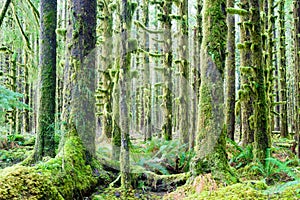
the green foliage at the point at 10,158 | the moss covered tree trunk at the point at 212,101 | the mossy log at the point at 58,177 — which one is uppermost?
the moss covered tree trunk at the point at 212,101

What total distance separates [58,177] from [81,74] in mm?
2738

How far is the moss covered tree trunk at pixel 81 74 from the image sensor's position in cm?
746

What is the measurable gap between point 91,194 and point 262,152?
419 centimetres

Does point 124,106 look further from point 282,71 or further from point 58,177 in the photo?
point 282,71

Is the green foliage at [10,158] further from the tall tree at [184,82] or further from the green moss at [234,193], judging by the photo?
the green moss at [234,193]

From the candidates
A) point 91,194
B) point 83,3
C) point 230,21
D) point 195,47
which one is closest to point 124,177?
point 91,194

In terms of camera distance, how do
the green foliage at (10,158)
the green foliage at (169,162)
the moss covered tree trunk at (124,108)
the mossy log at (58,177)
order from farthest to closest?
1. the green foliage at (10,158)
2. the green foliage at (169,162)
3. the moss covered tree trunk at (124,108)
4. the mossy log at (58,177)

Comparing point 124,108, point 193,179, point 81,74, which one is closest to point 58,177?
point 124,108

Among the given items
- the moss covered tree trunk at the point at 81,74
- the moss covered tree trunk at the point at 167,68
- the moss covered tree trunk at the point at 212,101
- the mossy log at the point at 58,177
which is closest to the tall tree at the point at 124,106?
the mossy log at the point at 58,177

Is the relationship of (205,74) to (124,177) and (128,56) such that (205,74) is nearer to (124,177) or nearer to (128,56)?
(128,56)

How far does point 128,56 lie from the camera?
7.74m

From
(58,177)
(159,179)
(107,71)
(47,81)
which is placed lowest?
(159,179)

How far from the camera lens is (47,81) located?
8.53 meters

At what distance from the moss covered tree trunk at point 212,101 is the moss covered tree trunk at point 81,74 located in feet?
8.48
